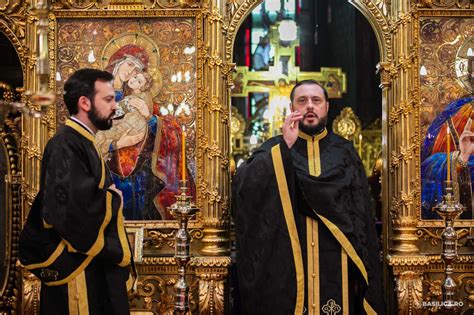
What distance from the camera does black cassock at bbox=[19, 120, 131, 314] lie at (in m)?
3.95

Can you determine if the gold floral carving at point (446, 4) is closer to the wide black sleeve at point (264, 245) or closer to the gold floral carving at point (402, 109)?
the gold floral carving at point (402, 109)

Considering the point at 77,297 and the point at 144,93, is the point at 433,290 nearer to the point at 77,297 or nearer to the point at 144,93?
the point at 144,93

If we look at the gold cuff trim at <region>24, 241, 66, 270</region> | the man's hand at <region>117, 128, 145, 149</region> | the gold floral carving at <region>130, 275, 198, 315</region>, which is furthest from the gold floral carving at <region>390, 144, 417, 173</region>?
the gold cuff trim at <region>24, 241, 66, 270</region>

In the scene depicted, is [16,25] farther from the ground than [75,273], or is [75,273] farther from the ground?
[16,25]

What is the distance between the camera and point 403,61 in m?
6.04

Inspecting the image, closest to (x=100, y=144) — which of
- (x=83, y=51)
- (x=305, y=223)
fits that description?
(x=83, y=51)

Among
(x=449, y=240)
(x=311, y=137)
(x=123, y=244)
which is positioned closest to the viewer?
(x=123, y=244)

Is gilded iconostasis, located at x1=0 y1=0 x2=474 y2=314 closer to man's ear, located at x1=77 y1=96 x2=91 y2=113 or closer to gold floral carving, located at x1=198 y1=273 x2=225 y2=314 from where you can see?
gold floral carving, located at x1=198 y1=273 x2=225 y2=314

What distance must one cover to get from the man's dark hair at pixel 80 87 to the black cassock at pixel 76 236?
18 cm

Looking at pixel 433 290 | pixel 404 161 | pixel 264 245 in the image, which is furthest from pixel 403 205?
pixel 264 245

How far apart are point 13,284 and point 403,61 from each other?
3538 millimetres

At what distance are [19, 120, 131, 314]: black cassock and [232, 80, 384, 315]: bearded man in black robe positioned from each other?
118cm

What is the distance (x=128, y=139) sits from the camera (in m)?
6.08

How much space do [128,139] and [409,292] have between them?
2449 millimetres
